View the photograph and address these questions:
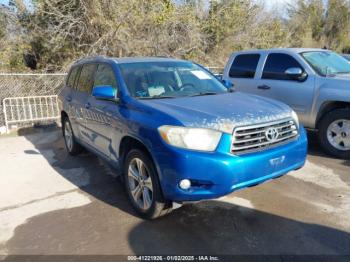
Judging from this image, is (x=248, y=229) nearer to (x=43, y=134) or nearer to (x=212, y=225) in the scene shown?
(x=212, y=225)

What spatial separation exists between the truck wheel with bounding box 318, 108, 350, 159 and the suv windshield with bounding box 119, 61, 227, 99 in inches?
85.4

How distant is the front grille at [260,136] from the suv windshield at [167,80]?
1.11 metres

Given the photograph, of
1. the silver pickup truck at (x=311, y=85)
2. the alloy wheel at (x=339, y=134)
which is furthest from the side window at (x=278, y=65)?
the alloy wheel at (x=339, y=134)

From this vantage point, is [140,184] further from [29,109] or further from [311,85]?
[29,109]

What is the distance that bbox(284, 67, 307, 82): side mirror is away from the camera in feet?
19.2

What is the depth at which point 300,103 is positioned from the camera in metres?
6.04

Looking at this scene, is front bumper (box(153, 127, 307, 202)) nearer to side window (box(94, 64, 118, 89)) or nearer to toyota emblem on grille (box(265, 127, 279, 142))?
toyota emblem on grille (box(265, 127, 279, 142))

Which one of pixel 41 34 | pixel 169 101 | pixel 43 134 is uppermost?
pixel 41 34

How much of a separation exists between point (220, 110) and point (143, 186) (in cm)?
119

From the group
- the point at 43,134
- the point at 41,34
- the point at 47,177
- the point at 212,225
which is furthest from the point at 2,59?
the point at 212,225

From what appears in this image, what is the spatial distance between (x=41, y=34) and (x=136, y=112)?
1115cm

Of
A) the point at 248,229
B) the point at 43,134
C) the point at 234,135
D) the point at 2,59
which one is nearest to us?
the point at 234,135

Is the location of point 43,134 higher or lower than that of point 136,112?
lower

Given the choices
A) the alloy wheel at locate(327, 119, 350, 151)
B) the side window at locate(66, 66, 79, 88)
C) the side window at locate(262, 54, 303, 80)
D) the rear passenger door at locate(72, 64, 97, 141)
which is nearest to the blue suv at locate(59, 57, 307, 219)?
the rear passenger door at locate(72, 64, 97, 141)
